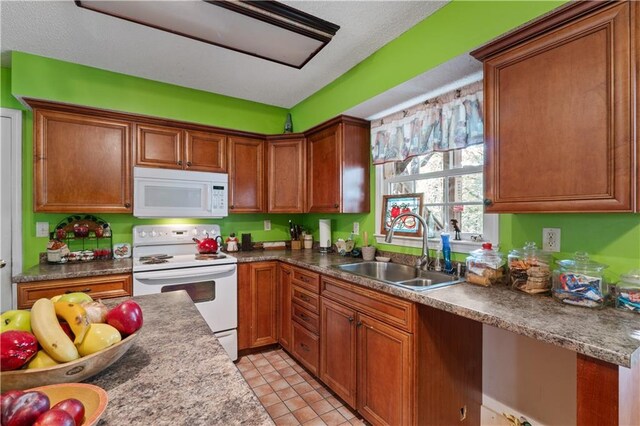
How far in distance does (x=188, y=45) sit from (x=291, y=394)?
2751mm

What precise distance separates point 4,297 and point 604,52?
4293 mm

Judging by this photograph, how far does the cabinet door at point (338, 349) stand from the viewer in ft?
6.34

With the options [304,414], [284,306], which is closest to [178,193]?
[284,306]

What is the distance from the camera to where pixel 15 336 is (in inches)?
24.7

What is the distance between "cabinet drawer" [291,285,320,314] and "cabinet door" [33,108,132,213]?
166cm

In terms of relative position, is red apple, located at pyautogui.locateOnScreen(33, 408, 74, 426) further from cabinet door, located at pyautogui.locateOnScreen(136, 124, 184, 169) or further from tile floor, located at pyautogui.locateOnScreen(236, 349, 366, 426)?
cabinet door, located at pyautogui.locateOnScreen(136, 124, 184, 169)

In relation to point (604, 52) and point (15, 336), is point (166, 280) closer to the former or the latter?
point (15, 336)

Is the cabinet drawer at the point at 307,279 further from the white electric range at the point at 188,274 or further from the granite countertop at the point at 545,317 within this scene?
the granite countertop at the point at 545,317

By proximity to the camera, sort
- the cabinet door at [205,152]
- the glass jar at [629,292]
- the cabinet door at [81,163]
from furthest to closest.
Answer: the cabinet door at [205,152] → the cabinet door at [81,163] → the glass jar at [629,292]

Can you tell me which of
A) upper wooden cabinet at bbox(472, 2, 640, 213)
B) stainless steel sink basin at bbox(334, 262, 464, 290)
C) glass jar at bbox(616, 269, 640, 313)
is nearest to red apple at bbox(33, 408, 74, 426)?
stainless steel sink basin at bbox(334, 262, 464, 290)

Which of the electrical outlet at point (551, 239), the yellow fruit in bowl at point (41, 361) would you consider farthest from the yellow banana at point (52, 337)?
the electrical outlet at point (551, 239)

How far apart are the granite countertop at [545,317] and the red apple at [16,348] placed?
4.60ft

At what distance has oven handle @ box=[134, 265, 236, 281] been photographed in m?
2.30

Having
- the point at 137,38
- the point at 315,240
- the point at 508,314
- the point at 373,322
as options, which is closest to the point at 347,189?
the point at 315,240
